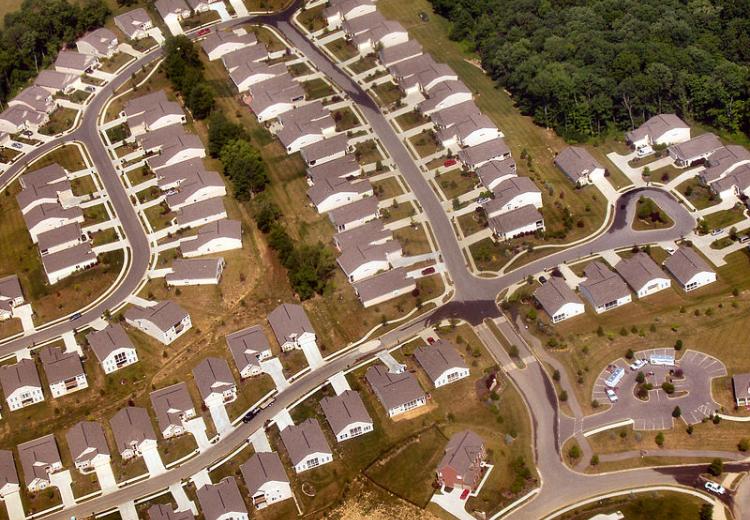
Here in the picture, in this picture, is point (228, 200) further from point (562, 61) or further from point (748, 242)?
point (748, 242)

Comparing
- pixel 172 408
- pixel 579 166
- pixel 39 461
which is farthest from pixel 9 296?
pixel 579 166

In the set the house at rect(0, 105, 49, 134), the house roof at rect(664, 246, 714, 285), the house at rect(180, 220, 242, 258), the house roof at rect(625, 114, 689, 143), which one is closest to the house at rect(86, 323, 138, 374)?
the house at rect(180, 220, 242, 258)

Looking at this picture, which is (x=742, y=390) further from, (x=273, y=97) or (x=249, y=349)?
(x=273, y=97)

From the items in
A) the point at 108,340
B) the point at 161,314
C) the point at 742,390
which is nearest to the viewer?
the point at 742,390

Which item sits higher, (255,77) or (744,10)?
(255,77)

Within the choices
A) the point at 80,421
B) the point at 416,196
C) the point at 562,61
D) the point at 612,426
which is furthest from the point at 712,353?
the point at 80,421

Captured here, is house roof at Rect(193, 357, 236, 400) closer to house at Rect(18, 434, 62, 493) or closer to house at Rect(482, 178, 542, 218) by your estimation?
house at Rect(18, 434, 62, 493)

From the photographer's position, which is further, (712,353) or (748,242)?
(748,242)
